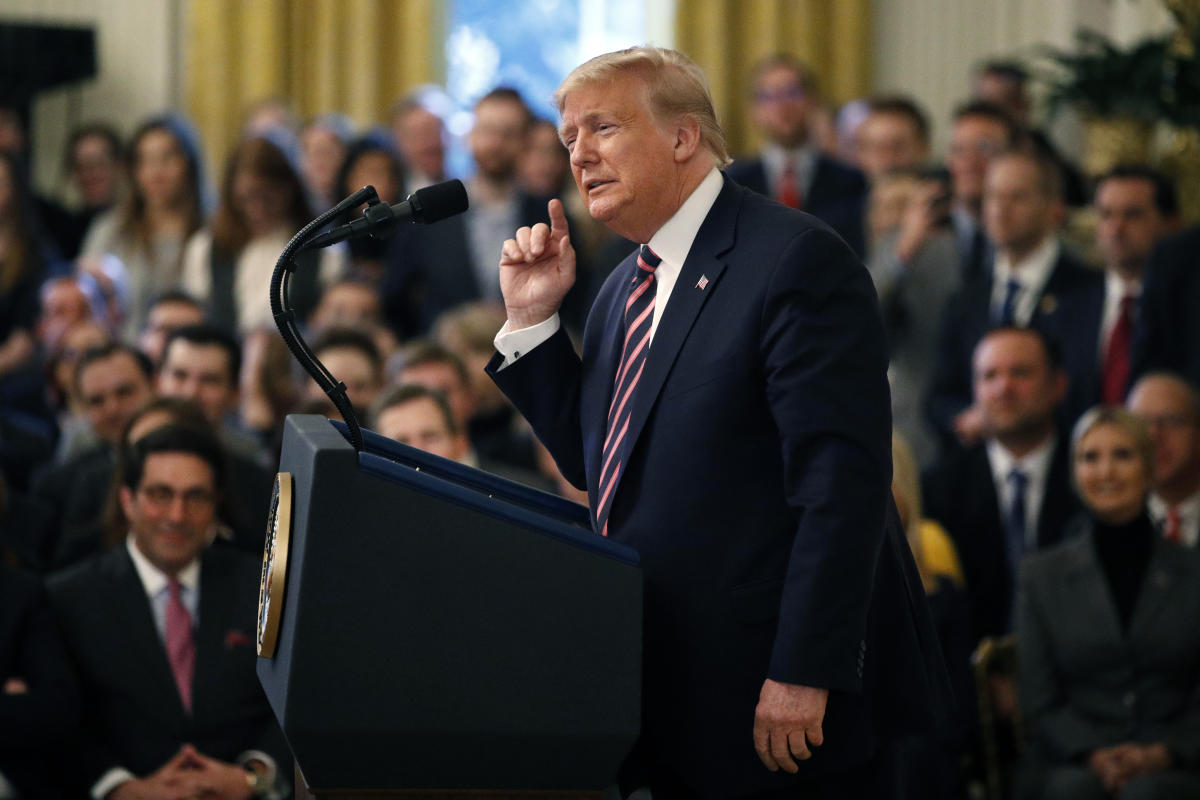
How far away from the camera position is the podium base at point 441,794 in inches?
78.5

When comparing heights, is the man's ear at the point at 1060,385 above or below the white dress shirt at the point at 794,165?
below

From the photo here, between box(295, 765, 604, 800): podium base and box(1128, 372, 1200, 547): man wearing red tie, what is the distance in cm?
347

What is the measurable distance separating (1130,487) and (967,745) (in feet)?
→ 2.74

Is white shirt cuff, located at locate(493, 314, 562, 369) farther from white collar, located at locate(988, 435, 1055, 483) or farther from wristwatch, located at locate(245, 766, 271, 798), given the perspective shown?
white collar, located at locate(988, 435, 1055, 483)

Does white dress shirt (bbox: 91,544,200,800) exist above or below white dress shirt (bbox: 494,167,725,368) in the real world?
below

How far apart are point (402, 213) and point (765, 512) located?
58cm

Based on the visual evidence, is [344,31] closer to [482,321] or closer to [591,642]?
[482,321]

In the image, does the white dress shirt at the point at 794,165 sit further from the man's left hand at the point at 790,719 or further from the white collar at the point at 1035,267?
the man's left hand at the point at 790,719

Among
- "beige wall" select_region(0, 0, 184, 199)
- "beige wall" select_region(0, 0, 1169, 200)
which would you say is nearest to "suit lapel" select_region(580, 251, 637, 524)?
"beige wall" select_region(0, 0, 1169, 200)

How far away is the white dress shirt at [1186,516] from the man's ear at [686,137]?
10.7 feet

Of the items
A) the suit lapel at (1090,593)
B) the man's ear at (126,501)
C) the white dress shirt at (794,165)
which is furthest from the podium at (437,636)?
the white dress shirt at (794,165)

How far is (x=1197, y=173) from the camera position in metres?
6.66

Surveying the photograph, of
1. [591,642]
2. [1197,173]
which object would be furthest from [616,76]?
[1197,173]

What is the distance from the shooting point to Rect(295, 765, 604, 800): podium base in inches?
78.5
